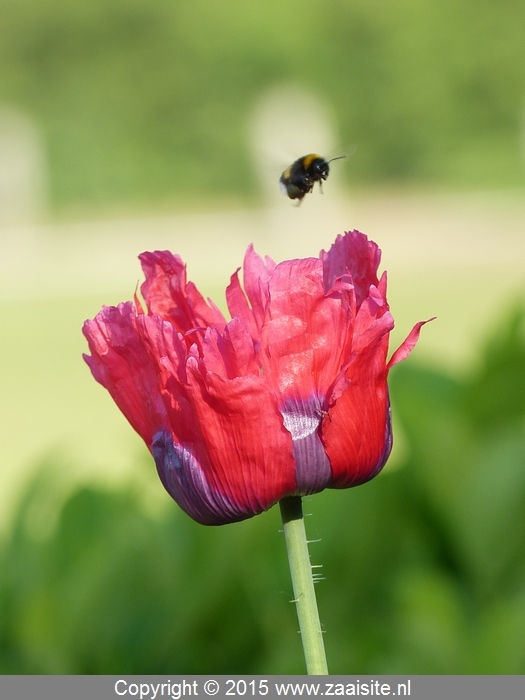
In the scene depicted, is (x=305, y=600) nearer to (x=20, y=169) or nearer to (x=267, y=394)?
(x=267, y=394)

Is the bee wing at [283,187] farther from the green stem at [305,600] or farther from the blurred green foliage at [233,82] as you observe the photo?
the blurred green foliage at [233,82]

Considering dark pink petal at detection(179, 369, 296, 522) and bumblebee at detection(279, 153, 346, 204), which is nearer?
dark pink petal at detection(179, 369, 296, 522)

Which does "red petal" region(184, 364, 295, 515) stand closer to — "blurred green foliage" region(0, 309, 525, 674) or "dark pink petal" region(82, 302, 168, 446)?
"dark pink petal" region(82, 302, 168, 446)

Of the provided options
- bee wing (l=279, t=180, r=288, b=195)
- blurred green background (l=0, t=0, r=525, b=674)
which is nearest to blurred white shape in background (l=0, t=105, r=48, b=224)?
blurred green background (l=0, t=0, r=525, b=674)

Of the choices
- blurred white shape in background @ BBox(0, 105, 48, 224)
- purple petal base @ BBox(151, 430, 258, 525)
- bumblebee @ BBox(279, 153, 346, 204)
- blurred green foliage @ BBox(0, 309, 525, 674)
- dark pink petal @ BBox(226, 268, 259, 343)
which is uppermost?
blurred white shape in background @ BBox(0, 105, 48, 224)

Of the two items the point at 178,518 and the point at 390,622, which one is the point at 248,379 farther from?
the point at 178,518

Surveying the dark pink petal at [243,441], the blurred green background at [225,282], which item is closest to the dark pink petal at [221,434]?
the dark pink petal at [243,441]
